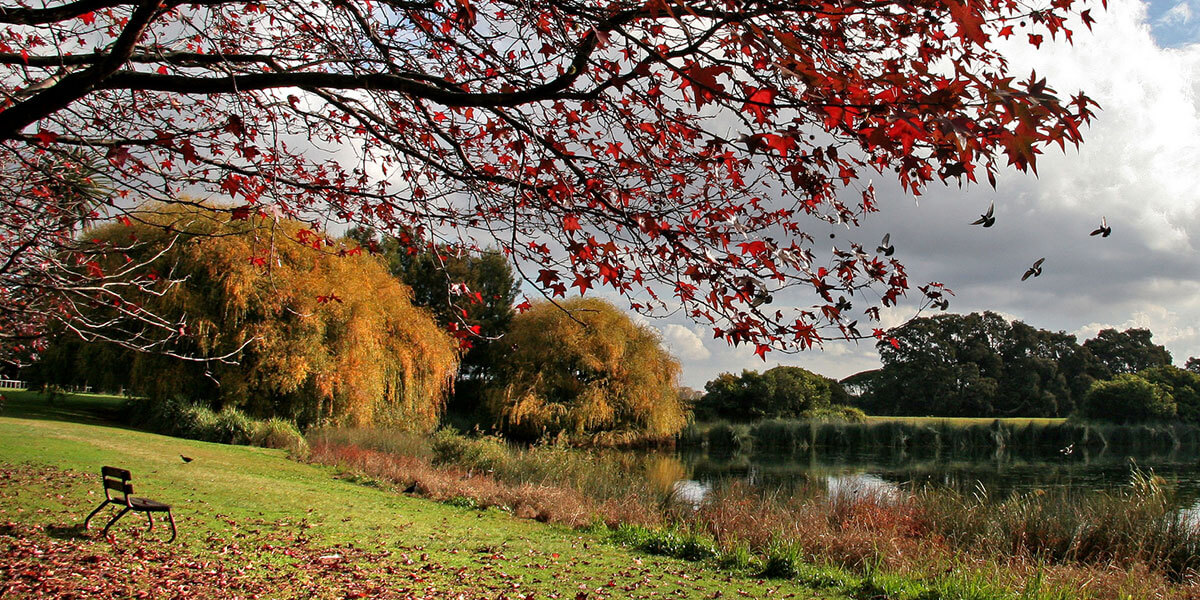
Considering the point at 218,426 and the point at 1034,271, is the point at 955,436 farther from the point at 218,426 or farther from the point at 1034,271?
the point at 1034,271

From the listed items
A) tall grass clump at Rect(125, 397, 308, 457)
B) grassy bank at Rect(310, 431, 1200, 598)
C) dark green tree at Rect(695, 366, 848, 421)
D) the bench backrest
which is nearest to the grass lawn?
the bench backrest

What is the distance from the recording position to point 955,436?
2758 centimetres

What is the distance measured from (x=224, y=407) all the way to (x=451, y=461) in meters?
7.79

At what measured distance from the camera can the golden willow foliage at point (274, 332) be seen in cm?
1853

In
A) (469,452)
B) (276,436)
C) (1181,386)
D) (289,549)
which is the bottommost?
(289,549)

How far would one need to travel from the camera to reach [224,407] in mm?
18531

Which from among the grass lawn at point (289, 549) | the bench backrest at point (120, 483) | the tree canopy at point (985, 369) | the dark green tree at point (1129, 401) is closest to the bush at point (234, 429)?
the grass lawn at point (289, 549)

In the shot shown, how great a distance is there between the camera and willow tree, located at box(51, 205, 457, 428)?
18.5 meters

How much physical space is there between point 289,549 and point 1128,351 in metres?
58.4

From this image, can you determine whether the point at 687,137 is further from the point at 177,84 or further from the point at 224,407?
the point at 224,407

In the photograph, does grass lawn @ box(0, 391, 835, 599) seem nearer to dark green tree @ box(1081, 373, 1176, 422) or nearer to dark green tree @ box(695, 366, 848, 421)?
dark green tree @ box(695, 366, 848, 421)

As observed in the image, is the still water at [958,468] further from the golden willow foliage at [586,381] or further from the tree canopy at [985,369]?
the tree canopy at [985,369]

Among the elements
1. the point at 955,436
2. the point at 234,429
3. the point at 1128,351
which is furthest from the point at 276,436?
the point at 1128,351

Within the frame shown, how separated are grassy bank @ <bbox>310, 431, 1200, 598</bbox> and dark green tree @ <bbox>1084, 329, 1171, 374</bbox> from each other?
4868 cm
